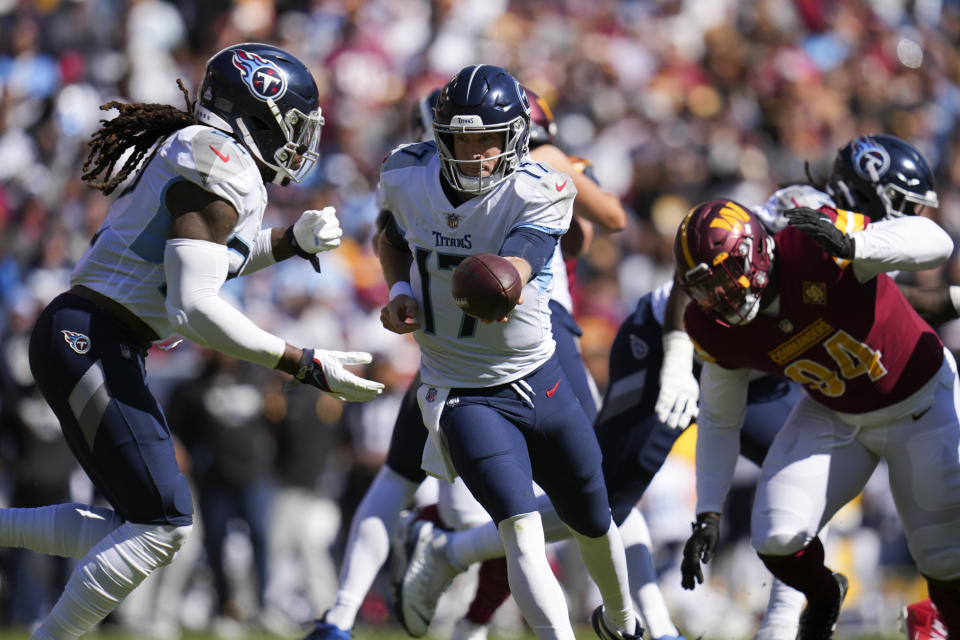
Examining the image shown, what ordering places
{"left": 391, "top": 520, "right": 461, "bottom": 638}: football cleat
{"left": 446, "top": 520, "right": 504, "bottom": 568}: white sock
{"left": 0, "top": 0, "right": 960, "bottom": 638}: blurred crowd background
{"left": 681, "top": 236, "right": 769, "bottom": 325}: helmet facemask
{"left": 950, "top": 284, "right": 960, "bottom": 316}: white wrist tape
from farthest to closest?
{"left": 0, "top": 0, "right": 960, "bottom": 638}: blurred crowd background < {"left": 391, "top": 520, "right": 461, "bottom": 638}: football cleat < {"left": 446, "top": 520, "right": 504, "bottom": 568}: white sock < {"left": 950, "top": 284, "right": 960, "bottom": 316}: white wrist tape < {"left": 681, "top": 236, "right": 769, "bottom": 325}: helmet facemask

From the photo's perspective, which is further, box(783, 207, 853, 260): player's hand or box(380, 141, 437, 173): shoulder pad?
box(380, 141, 437, 173): shoulder pad

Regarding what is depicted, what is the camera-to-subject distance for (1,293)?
9.38 m

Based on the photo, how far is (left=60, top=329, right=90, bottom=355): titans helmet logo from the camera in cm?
410

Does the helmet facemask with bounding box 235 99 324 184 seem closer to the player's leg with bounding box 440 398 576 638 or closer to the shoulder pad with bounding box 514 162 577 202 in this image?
the shoulder pad with bounding box 514 162 577 202

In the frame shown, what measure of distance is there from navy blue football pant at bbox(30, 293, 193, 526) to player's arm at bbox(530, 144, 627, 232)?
1.83m

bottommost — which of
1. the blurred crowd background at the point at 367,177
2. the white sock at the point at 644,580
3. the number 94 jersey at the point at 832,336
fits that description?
the blurred crowd background at the point at 367,177

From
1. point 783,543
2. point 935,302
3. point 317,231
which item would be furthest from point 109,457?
point 935,302

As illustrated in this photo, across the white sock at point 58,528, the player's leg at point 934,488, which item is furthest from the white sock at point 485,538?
the white sock at point 58,528

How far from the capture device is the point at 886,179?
499 centimetres

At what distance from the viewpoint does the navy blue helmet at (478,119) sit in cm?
409

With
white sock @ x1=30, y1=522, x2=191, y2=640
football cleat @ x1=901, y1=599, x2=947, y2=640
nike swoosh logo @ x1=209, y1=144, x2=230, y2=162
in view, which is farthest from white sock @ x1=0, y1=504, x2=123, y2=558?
football cleat @ x1=901, y1=599, x2=947, y2=640

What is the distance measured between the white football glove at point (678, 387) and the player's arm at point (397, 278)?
1153 millimetres

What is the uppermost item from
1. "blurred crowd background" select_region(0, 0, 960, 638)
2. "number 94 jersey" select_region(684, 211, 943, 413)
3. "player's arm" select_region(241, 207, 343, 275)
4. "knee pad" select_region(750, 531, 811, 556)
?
"player's arm" select_region(241, 207, 343, 275)

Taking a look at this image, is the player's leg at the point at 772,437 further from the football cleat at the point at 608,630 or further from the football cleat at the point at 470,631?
the football cleat at the point at 470,631
